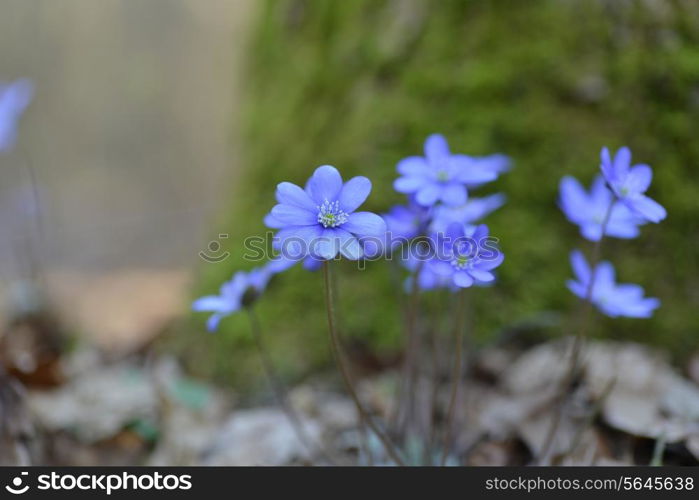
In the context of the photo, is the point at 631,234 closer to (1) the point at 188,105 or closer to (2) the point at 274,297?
(2) the point at 274,297

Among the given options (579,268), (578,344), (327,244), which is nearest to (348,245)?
(327,244)

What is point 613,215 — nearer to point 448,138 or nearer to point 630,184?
point 630,184

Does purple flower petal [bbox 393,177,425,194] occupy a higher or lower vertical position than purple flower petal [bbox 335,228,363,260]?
higher

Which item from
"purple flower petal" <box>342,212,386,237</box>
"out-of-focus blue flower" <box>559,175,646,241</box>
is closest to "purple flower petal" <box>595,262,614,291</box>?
"out-of-focus blue flower" <box>559,175,646,241</box>

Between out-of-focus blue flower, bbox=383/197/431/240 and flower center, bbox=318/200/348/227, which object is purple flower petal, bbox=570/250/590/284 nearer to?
out-of-focus blue flower, bbox=383/197/431/240

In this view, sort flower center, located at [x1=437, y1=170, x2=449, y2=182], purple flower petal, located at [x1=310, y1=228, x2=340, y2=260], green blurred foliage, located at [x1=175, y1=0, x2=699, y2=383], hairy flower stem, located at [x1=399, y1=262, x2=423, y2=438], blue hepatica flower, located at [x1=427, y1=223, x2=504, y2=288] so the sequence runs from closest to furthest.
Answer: purple flower petal, located at [x1=310, y1=228, x2=340, y2=260] < blue hepatica flower, located at [x1=427, y1=223, x2=504, y2=288] < flower center, located at [x1=437, y1=170, x2=449, y2=182] < hairy flower stem, located at [x1=399, y1=262, x2=423, y2=438] < green blurred foliage, located at [x1=175, y1=0, x2=699, y2=383]
